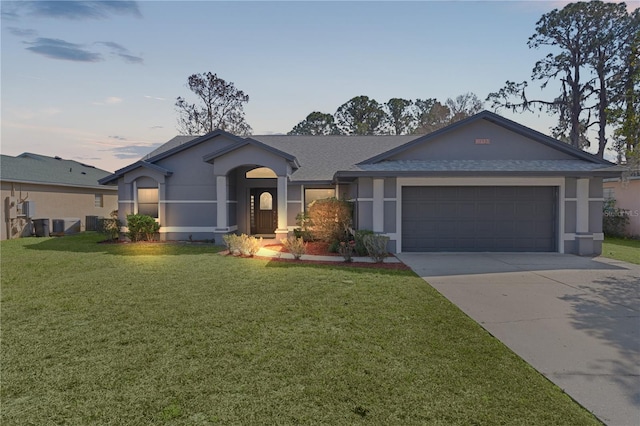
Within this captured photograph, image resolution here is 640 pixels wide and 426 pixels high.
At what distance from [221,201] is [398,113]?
4049 cm

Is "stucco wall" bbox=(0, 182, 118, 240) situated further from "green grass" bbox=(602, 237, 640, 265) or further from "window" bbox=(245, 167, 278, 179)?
"green grass" bbox=(602, 237, 640, 265)

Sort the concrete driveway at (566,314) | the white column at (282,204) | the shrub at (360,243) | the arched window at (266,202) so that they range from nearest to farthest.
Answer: the concrete driveway at (566,314), the shrub at (360,243), the white column at (282,204), the arched window at (266,202)

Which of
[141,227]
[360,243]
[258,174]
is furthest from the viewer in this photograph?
[258,174]

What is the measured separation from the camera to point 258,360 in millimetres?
4105

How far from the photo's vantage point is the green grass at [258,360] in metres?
3.11

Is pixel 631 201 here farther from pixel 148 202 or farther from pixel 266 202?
pixel 148 202

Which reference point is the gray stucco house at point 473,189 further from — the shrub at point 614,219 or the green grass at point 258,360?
the shrub at point 614,219

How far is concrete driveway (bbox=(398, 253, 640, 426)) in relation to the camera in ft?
12.0

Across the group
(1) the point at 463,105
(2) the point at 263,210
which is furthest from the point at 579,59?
(2) the point at 263,210

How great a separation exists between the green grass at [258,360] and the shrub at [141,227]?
26.5 feet

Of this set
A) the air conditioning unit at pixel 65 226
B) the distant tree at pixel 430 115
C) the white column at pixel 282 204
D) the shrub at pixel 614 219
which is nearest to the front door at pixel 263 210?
the white column at pixel 282 204

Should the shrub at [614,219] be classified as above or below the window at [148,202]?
below

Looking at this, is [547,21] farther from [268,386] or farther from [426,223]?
[268,386]

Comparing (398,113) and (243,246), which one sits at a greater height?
(398,113)
